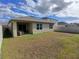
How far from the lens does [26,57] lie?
795 cm

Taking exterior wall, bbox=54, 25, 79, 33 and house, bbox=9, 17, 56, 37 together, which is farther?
exterior wall, bbox=54, 25, 79, 33

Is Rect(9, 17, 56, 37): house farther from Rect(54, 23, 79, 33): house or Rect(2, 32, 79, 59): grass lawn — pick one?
Rect(2, 32, 79, 59): grass lawn

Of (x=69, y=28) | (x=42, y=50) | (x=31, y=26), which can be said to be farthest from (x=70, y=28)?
(x=42, y=50)

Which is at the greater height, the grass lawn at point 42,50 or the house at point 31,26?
the house at point 31,26

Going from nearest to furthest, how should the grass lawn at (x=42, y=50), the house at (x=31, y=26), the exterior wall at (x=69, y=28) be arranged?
the grass lawn at (x=42, y=50) < the house at (x=31, y=26) < the exterior wall at (x=69, y=28)

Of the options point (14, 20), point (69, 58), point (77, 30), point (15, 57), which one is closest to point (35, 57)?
point (15, 57)

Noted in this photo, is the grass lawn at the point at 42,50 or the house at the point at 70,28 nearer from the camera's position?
the grass lawn at the point at 42,50

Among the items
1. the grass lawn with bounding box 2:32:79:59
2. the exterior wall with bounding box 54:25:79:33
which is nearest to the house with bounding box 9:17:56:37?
the exterior wall with bounding box 54:25:79:33

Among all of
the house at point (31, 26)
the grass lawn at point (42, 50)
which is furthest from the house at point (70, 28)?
the grass lawn at point (42, 50)

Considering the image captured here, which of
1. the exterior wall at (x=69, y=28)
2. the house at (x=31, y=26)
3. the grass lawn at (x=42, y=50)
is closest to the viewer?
the grass lawn at (x=42, y=50)

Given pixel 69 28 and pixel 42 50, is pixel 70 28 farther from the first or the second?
pixel 42 50

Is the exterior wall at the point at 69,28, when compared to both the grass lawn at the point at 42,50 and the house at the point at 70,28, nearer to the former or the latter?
the house at the point at 70,28

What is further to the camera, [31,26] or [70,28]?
[70,28]

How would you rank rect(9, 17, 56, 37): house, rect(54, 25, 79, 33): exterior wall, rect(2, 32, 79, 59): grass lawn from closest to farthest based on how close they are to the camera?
rect(2, 32, 79, 59): grass lawn
rect(9, 17, 56, 37): house
rect(54, 25, 79, 33): exterior wall
